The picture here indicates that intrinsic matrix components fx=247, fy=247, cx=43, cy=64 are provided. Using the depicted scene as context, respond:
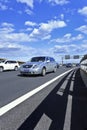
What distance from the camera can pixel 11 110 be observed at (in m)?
7.11

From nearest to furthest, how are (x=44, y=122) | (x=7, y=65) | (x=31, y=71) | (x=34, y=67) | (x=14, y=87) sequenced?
(x=44, y=122) → (x=14, y=87) → (x=31, y=71) → (x=34, y=67) → (x=7, y=65)

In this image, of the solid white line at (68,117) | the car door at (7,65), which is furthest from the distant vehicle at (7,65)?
the solid white line at (68,117)

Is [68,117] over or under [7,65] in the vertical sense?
under

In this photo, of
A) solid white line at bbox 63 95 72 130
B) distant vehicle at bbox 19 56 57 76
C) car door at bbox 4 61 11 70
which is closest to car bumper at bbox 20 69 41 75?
distant vehicle at bbox 19 56 57 76

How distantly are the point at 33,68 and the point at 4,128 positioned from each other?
51.9 ft

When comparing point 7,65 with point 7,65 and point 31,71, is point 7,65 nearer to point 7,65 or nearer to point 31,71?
point 7,65

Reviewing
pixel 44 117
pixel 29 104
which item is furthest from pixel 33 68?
pixel 44 117

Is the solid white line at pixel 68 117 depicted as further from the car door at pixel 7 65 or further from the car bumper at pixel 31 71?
the car door at pixel 7 65

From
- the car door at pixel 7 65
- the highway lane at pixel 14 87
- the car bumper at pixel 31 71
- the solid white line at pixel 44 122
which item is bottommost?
the solid white line at pixel 44 122

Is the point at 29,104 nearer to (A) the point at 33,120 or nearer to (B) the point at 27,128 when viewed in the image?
(A) the point at 33,120

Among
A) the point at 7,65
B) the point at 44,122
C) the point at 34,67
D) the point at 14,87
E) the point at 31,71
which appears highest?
the point at 7,65

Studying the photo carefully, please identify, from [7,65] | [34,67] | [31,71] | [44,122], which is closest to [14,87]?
[44,122]

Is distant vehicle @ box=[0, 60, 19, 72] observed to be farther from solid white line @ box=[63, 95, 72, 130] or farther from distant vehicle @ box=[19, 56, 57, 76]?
solid white line @ box=[63, 95, 72, 130]

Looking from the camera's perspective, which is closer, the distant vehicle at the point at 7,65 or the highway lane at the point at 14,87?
the highway lane at the point at 14,87
